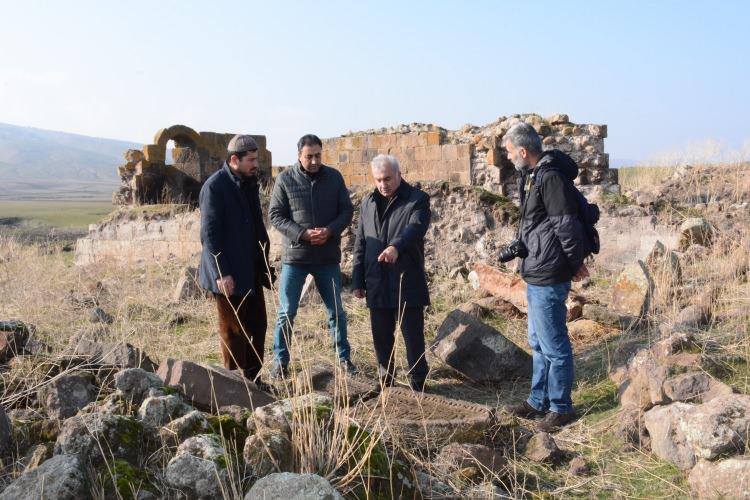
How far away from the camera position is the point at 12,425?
3.45m

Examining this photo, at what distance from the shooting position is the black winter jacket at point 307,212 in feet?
17.9

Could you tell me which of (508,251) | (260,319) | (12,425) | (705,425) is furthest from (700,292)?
(12,425)

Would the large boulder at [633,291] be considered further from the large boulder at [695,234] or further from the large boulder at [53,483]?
the large boulder at [53,483]

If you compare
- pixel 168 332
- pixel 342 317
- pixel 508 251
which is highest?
pixel 508 251

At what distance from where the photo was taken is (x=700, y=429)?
11.9ft

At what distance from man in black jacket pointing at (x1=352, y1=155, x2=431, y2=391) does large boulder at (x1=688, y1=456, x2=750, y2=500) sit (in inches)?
83.4

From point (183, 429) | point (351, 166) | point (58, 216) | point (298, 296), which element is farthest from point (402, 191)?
point (58, 216)

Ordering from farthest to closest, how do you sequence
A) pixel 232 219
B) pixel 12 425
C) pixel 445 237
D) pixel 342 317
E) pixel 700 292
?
pixel 445 237, pixel 700 292, pixel 342 317, pixel 232 219, pixel 12 425

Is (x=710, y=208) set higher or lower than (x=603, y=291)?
higher

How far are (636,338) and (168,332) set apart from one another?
14.8 ft

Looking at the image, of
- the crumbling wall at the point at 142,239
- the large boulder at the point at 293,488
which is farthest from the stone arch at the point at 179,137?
the large boulder at the point at 293,488

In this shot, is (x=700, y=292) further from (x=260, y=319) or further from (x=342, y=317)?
(x=260, y=319)

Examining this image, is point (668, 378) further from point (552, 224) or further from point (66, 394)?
point (66, 394)

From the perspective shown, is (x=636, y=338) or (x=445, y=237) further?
(x=445, y=237)
